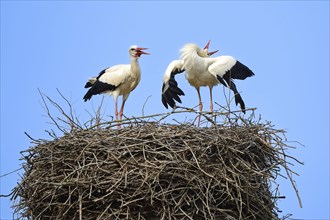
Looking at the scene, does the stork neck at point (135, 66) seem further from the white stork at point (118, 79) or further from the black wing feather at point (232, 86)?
the black wing feather at point (232, 86)

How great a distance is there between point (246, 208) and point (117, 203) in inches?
47.1

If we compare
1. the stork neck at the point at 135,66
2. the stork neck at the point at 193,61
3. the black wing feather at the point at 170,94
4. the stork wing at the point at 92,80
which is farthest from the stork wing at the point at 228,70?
the stork wing at the point at 92,80

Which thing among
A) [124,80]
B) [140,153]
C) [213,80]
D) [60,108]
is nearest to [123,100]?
[124,80]

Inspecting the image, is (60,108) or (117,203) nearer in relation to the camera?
(117,203)

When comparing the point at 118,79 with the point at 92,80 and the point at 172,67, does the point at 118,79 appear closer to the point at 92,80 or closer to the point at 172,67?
the point at 92,80

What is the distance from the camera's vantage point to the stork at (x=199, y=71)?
8.91m

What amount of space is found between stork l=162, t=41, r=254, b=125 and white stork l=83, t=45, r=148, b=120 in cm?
43

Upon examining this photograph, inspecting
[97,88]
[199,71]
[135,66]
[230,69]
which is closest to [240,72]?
[230,69]

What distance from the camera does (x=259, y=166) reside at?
22.4 ft

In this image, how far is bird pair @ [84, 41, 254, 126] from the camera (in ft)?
29.3

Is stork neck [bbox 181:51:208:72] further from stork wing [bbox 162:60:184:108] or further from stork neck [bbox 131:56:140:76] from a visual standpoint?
stork neck [bbox 131:56:140:76]

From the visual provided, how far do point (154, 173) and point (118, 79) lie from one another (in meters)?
3.28

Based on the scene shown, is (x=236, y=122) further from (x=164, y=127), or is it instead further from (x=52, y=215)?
(x=52, y=215)

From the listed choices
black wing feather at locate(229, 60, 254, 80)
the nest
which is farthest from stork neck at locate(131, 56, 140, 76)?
the nest
